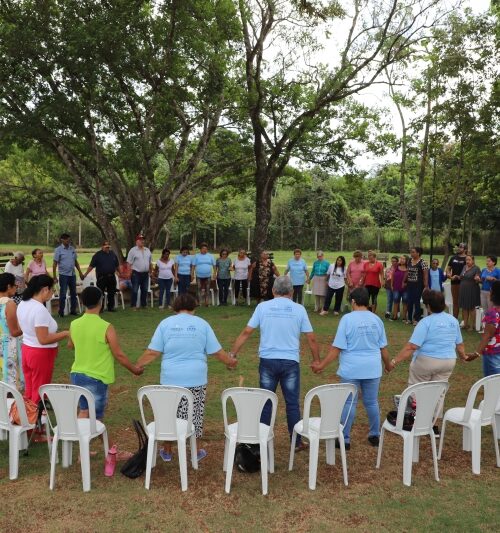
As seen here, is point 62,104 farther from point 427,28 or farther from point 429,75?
point 429,75

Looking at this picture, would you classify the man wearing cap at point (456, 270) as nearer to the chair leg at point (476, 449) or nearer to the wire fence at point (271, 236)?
the chair leg at point (476, 449)

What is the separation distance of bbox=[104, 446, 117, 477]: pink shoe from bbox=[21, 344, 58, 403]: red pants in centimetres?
98

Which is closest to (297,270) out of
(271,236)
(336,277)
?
(336,277)

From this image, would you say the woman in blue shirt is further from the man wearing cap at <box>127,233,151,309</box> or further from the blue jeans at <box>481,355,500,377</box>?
the man wearing cap at <box>127,233,151,309</box>

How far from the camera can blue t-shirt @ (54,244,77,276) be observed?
1180 centimetres

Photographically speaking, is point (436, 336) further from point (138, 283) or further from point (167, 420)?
point (138, 283)

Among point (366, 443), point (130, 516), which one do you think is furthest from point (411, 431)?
point (130, 516)

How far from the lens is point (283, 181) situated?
71.6 ft

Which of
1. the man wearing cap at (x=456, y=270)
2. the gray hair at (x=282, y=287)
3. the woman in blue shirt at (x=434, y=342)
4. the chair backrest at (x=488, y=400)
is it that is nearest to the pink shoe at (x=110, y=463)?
the gray hair at (x=282, y=287)

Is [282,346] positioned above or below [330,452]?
above

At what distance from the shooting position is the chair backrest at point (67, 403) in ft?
14.1

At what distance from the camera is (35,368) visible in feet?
16.8

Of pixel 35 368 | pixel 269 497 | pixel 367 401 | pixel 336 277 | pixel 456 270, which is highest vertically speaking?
pixel 456 270

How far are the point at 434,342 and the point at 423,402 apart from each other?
2.67 feet
